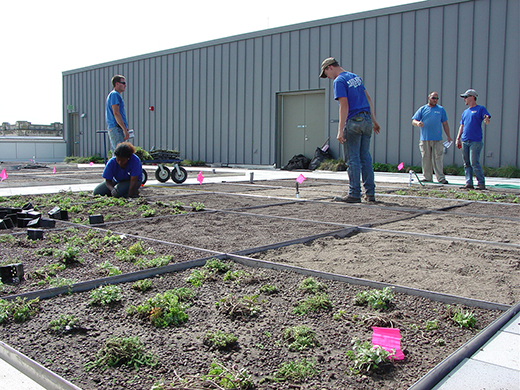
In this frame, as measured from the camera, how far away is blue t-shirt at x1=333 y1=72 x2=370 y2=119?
6.06 meters

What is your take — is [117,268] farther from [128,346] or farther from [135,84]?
[135,84]

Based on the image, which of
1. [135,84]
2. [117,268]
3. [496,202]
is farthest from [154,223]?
[135,84]

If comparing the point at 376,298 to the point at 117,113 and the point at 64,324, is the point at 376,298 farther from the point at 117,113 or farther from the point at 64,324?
the point at 117,113

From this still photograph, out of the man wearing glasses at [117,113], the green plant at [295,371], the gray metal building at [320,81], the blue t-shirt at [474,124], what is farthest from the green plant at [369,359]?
the gray metal building at [320,81]

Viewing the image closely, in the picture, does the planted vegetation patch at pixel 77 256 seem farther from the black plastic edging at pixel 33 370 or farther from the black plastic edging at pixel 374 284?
the black plastic edging at pixel 33 370

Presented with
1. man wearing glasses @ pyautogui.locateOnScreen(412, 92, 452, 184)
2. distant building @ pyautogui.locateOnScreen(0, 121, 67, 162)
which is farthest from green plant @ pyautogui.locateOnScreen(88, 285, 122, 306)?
distant building @ pyautogui.locateOnScreen(0, 121, 67, 162)

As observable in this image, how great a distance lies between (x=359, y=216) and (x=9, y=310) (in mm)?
3811

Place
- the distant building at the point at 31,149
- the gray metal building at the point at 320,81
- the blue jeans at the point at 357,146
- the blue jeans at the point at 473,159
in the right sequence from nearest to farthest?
the blue jeans at the point at 357,146
the blue jeans at the point at 473,159
the gray metal building at the point at 320,81
the distant building at the point at 31,149

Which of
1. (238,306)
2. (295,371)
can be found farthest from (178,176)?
(295,371)

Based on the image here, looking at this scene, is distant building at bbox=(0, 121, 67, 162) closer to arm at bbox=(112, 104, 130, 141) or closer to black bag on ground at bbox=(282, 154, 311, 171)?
black bag on ground at bbox=(282, 154, 311, 171)

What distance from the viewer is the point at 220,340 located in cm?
198

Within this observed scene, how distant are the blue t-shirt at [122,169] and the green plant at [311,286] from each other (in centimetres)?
452

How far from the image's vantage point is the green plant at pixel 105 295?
8.01ft

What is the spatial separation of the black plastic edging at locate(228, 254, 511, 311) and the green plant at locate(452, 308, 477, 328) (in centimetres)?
20
